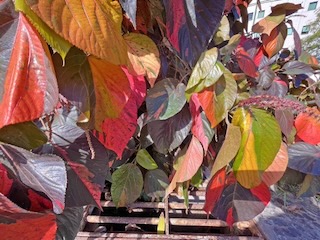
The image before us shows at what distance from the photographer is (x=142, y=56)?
0.71 feet

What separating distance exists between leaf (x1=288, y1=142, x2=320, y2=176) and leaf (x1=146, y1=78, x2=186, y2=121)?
24cm

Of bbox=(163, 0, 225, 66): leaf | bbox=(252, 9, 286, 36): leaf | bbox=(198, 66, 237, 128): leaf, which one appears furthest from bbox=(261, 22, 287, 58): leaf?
bbox=(163, 0, 225, 66): leaf

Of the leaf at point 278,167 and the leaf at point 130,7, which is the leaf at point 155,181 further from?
the leaf at point 130,7

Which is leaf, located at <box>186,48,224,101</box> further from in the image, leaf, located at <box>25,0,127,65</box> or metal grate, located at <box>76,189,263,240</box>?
metal grate, located at <box>76,189,263,240</box>

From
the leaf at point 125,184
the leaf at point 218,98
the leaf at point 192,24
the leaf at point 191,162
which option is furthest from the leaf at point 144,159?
the leaf at point 192,24

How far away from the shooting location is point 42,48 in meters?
0.14

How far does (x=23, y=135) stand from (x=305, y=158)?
1.45 ft

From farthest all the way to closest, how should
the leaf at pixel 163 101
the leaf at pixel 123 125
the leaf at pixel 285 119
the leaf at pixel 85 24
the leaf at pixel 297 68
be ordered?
the leaf at pixel 297 68, the leaf at pixel 285 119, the leaf at pixel 163 101, the leaf at pixel 123 125, the leaf at pixel 85 24

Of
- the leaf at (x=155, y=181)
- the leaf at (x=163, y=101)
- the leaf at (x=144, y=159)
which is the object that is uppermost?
the leaf at (x=163, y=101)

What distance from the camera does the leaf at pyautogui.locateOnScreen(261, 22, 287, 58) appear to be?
24.2 inches

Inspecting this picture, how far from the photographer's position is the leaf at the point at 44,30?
13 cm

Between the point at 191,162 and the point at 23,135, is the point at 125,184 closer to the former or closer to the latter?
the point at 191,162

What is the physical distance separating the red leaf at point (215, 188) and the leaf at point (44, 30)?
0.29m

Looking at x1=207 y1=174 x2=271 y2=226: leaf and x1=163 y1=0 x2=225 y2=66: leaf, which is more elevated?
x1=163 y1=0 x2=225 y2=66: leaf
